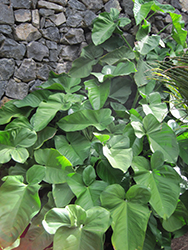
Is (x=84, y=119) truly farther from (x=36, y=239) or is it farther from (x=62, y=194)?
(x=36, y=239)

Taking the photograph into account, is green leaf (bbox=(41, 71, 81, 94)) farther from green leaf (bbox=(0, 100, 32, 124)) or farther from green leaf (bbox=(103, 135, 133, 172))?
green leaf (bbox=(103, 135, 133, 172))

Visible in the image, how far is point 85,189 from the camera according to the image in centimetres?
107

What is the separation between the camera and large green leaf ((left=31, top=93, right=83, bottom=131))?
1.28m

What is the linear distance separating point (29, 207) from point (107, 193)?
0.38 metres

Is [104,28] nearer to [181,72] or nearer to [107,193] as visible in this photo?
[181,72]

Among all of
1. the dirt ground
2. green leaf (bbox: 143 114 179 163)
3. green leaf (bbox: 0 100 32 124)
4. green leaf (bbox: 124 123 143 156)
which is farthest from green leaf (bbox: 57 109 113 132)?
the dirt ground

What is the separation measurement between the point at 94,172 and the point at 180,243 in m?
0.63

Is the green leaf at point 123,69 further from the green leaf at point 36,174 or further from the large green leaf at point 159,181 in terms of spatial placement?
the green leaf at point 36,174

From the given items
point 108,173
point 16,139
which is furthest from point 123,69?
point 16,139

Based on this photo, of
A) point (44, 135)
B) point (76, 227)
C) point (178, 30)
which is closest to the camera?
point (76, 227)

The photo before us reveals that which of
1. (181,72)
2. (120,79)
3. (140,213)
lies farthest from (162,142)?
(120,79)

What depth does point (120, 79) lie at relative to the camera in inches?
68.8

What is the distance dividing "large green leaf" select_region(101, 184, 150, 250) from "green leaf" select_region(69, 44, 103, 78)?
1045 mm

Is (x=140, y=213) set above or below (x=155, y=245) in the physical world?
above
